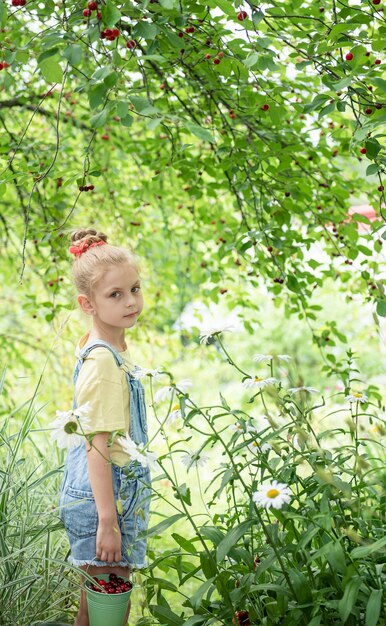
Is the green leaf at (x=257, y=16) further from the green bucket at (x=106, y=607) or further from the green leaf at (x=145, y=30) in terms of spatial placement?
the green bucket at (x=106, y=607)

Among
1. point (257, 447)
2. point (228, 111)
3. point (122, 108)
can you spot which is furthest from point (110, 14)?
point (228, 111)

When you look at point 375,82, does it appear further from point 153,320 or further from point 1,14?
point 153,320

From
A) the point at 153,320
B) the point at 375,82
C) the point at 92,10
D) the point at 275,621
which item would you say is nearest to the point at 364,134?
the point at 375,82

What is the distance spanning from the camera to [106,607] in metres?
1.53

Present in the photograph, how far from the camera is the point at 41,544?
2.06 metres

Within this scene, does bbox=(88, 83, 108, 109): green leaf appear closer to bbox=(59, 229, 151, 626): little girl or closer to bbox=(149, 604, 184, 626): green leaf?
bbox=(59, 229, 151, 626): little girl

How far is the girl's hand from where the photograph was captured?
163cm

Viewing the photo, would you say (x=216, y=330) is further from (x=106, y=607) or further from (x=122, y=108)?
(x=106, y=607)

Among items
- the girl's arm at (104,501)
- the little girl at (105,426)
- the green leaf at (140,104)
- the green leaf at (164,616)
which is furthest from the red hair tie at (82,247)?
the green leaf at (164,616)

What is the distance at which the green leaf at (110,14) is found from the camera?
4.39ft

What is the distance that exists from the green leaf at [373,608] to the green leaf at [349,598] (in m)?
0.03

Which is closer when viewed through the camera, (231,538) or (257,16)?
(231,538)

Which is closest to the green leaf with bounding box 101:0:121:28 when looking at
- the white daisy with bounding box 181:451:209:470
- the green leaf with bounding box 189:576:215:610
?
the white daisy with bounding box 181:451:209:470

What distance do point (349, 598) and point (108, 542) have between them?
60 centimetres
